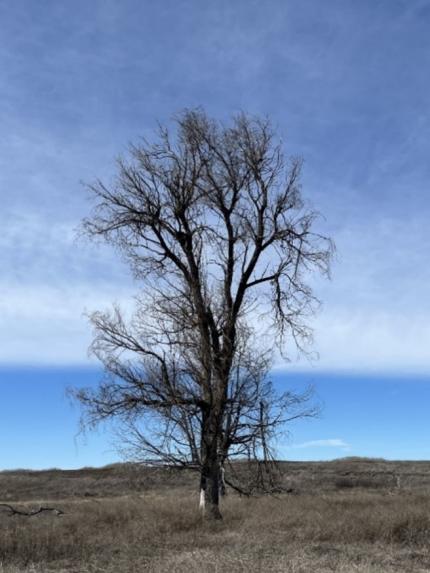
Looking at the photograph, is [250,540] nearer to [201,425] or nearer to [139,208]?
[201,425]

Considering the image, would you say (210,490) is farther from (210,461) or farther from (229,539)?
(229,539)

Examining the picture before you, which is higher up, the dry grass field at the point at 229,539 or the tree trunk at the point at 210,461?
the tree trunk at the point at 210,461

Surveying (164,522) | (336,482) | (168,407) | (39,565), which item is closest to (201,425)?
(168,407)

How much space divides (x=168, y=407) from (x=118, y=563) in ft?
19.2

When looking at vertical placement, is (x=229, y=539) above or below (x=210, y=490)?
below

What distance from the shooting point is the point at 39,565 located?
1052 cm

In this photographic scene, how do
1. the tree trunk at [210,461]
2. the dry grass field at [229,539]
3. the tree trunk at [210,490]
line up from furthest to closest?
the tree trunk at [210,461] < the tree trunk at [210,490] < the dry grass field at [229,539]

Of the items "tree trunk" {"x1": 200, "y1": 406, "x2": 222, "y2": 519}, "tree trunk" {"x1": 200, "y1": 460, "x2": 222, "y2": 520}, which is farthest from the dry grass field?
"tree trunk" {"x1": 200, "y1": 406, "x2": 222, "y2": 519}

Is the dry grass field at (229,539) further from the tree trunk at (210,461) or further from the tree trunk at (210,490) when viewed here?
the tree trunk at (210,461)

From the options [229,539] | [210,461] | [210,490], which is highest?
[210,461]

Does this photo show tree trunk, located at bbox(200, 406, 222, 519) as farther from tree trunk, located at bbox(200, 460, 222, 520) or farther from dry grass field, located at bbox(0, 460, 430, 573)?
dry grass field, located at bbox(0, 460, 430, 573)

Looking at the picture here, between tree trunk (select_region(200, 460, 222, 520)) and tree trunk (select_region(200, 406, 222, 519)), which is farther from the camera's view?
tree trunk (select_region(200, 406, 222, 519))

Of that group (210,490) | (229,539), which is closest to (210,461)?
(210,490)

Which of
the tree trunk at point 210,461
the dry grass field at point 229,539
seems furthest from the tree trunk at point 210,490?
the dry grass field at point 229,539
